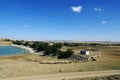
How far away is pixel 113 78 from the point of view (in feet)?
97.2

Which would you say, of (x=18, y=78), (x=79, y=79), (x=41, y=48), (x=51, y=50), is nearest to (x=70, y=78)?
(x=79, y=79)

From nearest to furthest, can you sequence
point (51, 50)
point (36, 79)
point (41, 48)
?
1. point (36, 79)
2. point (51, 50)
3. point (41, 48)

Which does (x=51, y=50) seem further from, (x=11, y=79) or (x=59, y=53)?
(x=11, y=79)

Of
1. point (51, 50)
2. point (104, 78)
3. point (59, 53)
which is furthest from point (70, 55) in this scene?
point (104, 78)

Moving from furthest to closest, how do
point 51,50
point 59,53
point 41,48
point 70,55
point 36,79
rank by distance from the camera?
point 41,48
point 51,50
point 59,53
point 70,55
point 36,79

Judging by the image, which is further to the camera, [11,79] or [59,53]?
[59,53]

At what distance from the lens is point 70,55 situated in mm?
75188

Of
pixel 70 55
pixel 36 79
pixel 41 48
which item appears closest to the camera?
pixel 36 79

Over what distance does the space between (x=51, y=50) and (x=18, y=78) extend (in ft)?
204

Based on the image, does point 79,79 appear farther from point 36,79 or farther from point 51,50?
point 51,50

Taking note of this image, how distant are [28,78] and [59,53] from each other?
5461cm

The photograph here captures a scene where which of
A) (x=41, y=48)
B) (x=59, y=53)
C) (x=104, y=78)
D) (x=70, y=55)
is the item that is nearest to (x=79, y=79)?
(x=104, y=78)

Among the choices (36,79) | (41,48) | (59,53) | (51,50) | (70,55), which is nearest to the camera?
(36,79)

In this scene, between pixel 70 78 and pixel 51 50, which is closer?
pixel 70 78
